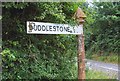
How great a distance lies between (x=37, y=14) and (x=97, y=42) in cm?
1348

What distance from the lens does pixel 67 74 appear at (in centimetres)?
374

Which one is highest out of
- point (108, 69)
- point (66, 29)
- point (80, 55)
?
point (66, 29)

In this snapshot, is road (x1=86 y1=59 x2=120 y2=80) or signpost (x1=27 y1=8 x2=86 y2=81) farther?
road (x1=86 y1=59 x2=120 y2=80)

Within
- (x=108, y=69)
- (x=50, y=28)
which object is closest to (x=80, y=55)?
(x=50, y=28)

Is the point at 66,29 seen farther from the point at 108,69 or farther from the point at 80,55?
the point at 108,69

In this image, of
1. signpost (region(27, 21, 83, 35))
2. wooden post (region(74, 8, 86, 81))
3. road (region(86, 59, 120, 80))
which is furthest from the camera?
road (region(86, 59, 120, 80))

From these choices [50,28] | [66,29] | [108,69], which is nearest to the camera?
[50,28]

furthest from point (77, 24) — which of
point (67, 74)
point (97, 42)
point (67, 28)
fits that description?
point (97, 42)

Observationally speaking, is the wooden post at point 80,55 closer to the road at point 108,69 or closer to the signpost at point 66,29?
the signpost at point 66,29

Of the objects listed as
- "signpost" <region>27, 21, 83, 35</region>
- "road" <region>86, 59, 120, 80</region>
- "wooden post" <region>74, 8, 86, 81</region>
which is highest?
"signpost" <region>27, 21, 83, 35</region>

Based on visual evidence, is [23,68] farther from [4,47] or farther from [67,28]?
[67,28]

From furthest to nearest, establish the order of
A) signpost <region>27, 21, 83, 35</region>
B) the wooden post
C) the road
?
the road
the wooden post
signpost <region>27, 21, 83, 35</region>

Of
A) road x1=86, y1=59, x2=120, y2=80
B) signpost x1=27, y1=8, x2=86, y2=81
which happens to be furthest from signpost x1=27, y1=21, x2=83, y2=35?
road x1=86, y1=59, x2=120, y2=80

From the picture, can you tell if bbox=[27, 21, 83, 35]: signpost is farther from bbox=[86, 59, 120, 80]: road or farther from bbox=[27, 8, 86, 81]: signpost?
bbox=[86, 59, 120, 80]: road
